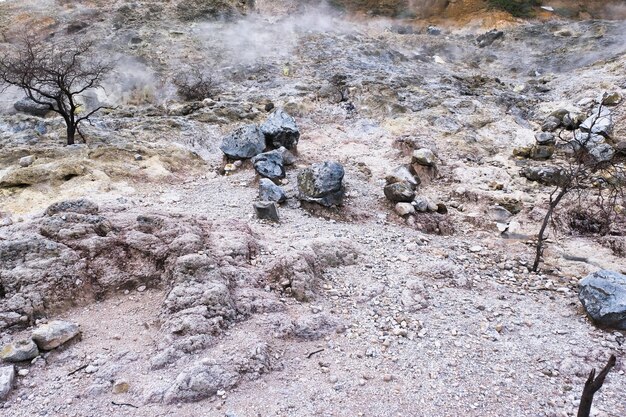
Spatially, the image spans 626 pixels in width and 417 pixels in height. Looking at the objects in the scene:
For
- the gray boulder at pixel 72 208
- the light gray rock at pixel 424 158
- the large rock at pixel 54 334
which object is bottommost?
the large rock at pixel 54 334

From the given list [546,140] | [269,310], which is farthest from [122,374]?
[546,140]

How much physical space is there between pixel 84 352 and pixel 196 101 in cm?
1454

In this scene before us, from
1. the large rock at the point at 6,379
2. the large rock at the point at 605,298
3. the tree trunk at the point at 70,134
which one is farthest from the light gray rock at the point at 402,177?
the tree trunk at the point at 70,134

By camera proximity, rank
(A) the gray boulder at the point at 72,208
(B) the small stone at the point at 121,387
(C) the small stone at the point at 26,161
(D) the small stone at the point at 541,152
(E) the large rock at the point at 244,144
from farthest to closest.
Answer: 1. (D) the small stone at the point at 541,152
2. (E) the large rock at the point at 244,144
3. (C) the small stone at the point at 26,161
4. (A) the gray boulder at the point at 72,208
5. (B) the small stone at the point at 121,387

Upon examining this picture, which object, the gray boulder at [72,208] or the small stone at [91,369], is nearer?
the small stone at [91,369]

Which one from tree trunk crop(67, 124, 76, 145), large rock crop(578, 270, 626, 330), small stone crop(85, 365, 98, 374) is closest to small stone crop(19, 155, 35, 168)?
tree trunk crop(67, 124, 76, 145)

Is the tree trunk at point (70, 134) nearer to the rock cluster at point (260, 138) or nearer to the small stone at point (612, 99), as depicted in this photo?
the rock cluster at point (260, 138)

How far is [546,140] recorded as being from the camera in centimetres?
1368

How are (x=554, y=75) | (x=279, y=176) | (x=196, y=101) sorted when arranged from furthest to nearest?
(x=554, y=75), (x=196, y=101), (x=279, y=176)

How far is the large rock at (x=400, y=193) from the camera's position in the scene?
987cm

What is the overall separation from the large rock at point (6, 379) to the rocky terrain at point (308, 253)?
0.08ft

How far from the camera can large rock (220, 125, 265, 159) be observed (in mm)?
12156

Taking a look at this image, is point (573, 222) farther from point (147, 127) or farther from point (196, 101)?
point (196, 101)

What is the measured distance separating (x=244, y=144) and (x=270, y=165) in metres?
1.79
